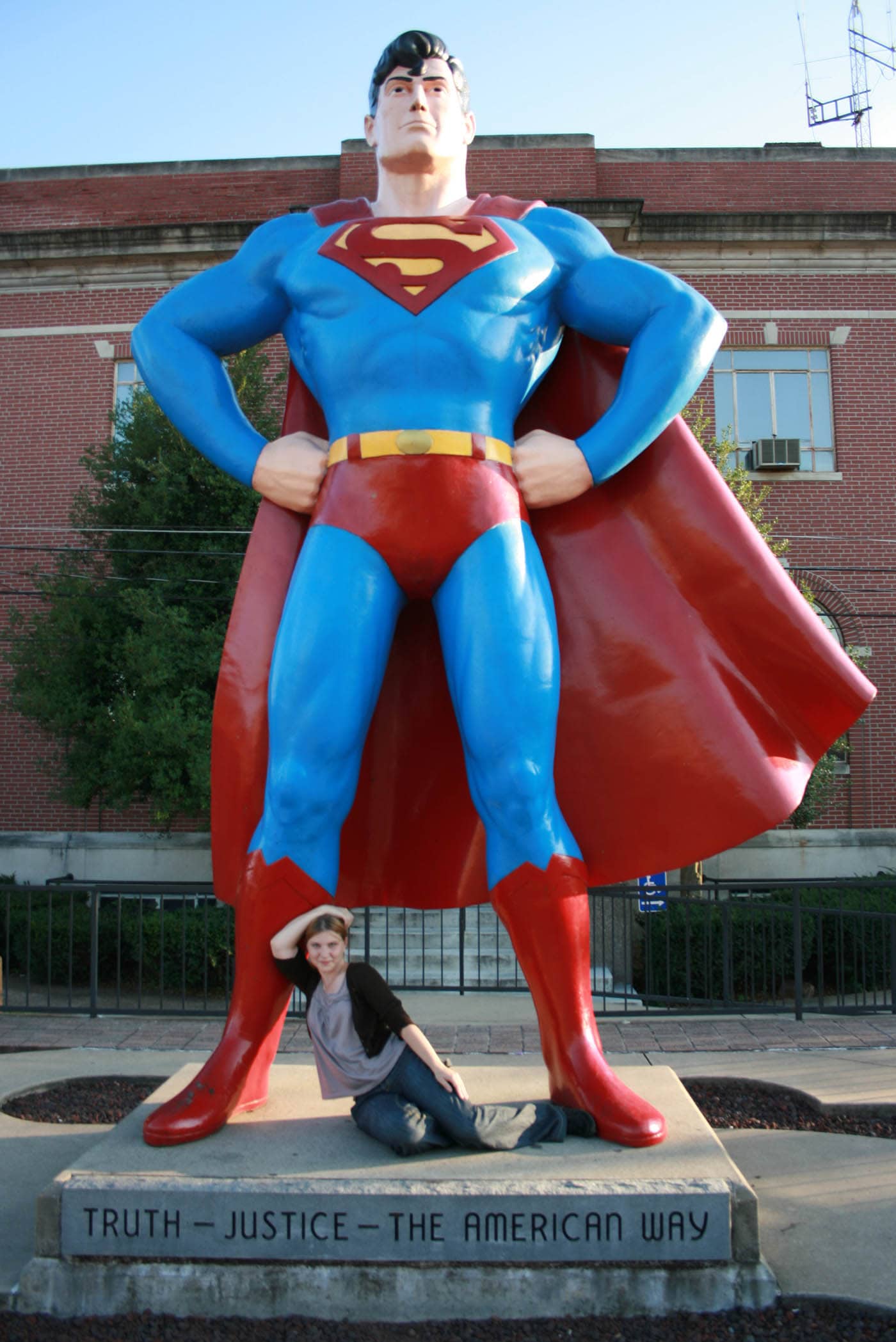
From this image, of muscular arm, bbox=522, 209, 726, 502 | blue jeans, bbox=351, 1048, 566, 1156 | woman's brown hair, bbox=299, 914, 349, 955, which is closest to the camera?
blue jeans, bbox=351, 1048, 566, 1156

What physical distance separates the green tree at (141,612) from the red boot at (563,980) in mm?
8636

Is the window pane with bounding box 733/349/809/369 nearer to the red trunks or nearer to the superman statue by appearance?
the superman statue

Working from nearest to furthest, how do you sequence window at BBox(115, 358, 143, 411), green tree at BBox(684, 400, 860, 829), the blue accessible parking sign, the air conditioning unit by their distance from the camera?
1. the blue accessible parking sign
2. green tree at BBox(684, 400, 860, 829)
3. the air conditioning unit
4. window at BBox(115, 358, 143, 411)

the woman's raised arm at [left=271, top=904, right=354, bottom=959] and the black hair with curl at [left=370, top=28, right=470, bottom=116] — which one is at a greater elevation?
the black hair with curl at [left=370, top=28, right=470, bottom=116]

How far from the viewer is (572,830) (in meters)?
3.43

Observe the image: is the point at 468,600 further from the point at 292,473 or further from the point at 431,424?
the point at 292,473

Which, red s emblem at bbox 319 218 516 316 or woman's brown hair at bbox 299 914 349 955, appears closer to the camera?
woman's brown hair at bbox 299 914 349 955

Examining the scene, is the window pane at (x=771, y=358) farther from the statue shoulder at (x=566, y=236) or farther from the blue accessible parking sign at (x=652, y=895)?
the statue shoulder at (x=566, y=236)

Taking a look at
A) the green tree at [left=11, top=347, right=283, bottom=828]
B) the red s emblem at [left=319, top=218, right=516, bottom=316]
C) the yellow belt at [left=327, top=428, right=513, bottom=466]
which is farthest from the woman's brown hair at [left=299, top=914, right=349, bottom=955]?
the green tree at [left=11, top=347, right=283, bottom=828]

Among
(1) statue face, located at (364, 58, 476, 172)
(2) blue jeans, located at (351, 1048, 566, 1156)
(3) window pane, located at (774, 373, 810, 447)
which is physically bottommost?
(2) blue jeans, located at (351, 1048, 566, 1156)

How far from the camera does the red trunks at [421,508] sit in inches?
127

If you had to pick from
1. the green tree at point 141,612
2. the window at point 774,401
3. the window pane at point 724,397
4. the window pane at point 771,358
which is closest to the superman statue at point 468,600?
the green tree at point 141,612

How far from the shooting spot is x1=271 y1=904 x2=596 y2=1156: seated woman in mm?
2887

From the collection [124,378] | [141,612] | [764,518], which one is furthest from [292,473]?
[124,378]
